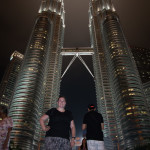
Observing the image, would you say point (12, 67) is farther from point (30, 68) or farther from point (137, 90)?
point (137, 90)

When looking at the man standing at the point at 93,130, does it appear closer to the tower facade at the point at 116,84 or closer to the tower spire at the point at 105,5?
the tower facade at the point at 116,84

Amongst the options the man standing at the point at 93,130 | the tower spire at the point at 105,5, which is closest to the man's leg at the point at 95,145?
the man standing at the point at 93,130

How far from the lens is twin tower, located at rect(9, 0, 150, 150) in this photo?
92.0 m

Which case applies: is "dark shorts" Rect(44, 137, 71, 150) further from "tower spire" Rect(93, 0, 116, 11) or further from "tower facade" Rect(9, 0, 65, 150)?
"tower spire" Rect(93, 0, 116, 11)

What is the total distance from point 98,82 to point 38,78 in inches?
1965

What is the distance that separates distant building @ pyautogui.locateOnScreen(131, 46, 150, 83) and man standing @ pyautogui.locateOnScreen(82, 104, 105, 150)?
158 m

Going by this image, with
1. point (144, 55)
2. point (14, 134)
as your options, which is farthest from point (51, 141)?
point (144, 55)

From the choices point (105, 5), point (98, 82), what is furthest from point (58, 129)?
point (105, 5)

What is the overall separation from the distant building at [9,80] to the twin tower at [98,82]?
167 feet

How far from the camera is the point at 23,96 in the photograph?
104 m

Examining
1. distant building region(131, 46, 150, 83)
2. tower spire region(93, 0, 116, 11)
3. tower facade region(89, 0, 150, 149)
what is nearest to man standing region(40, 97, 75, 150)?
tower facade region(89, 0, 150, 149)

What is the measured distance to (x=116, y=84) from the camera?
10800cm

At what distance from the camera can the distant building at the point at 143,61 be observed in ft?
524

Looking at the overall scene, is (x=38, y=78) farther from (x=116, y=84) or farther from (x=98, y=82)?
(x=116, y=84)
